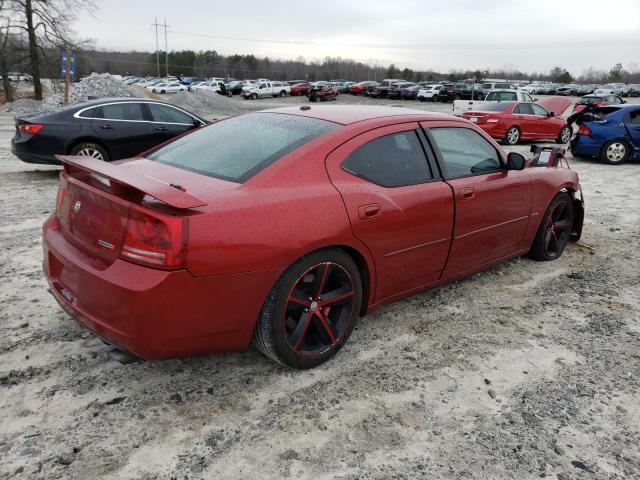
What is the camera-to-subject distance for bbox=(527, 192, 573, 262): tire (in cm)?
512

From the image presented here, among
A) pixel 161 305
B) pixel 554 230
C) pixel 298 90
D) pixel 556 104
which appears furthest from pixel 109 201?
pixel 298 90

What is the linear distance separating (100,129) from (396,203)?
281 inches

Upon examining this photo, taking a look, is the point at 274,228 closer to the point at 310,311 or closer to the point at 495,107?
the point at 310,311

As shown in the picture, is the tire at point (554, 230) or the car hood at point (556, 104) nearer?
the tire at point (554, 230)

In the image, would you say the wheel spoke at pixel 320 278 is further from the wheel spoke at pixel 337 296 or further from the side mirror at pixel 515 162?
the side mirror at pixel 515 162

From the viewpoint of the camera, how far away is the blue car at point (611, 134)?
39.9ft

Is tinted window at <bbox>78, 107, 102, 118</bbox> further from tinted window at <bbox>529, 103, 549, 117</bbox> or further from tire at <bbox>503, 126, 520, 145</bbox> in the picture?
tinted window at <bbox>529, 103, 549, 117</bbox>

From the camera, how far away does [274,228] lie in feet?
8.99

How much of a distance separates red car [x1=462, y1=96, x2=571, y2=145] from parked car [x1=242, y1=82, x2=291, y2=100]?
1389 inches

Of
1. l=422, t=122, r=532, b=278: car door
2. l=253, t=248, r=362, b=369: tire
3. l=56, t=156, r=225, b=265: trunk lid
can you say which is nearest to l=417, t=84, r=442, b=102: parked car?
l=422, t=122, r=532, b=278: car door

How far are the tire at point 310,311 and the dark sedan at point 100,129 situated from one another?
22.8 ft

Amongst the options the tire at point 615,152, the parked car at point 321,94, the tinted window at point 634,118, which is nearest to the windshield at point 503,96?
the tinted window at point 634,118

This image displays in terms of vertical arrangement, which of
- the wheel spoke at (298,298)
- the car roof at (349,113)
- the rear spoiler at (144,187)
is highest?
the car roof at (349,113)

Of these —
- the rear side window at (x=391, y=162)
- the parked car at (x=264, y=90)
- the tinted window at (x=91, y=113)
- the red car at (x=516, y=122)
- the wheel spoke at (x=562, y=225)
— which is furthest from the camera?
the parked car at (x=264, y=90)
